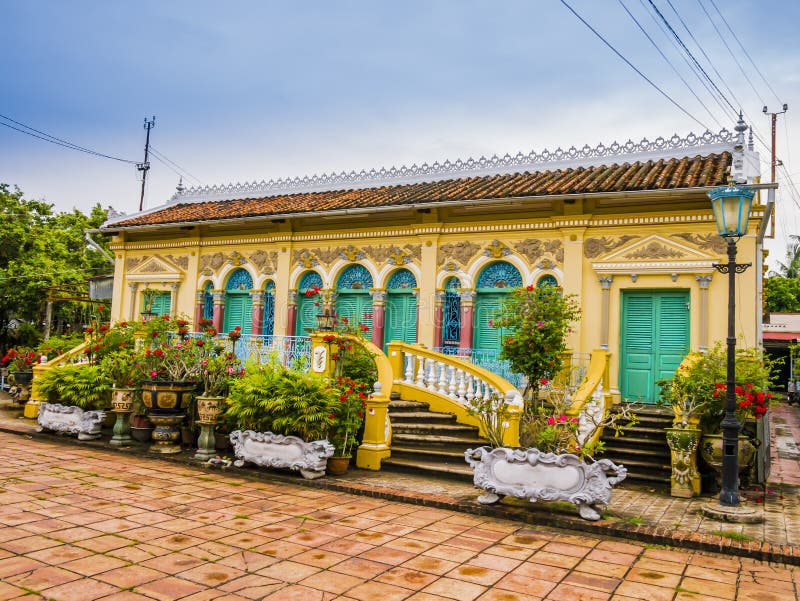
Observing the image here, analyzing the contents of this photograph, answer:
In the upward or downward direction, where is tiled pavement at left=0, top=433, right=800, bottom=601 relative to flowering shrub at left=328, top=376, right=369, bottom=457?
downward

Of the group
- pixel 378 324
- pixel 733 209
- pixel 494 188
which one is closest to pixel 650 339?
pixel 494 188

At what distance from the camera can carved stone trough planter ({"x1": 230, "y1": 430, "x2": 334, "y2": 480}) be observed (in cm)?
809

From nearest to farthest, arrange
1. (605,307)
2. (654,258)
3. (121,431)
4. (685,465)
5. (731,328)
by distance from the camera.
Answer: (731,328), (685,465), (121,431), (654,258), (605,307)

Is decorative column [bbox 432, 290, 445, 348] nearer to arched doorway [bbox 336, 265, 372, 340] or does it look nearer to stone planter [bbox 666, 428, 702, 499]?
arched doorway [bbox 336, 265, 372, 340]

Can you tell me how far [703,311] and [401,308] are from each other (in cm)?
581

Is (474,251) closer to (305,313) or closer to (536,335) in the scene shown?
(536,335)

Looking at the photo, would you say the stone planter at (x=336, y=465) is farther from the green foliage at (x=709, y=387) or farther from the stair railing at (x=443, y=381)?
the green foliage at (x=709, y=387)

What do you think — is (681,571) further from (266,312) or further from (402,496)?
(266,312)

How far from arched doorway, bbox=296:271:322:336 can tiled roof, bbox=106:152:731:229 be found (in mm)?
1615

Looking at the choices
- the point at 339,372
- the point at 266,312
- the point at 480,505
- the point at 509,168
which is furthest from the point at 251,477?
the point at 509,168

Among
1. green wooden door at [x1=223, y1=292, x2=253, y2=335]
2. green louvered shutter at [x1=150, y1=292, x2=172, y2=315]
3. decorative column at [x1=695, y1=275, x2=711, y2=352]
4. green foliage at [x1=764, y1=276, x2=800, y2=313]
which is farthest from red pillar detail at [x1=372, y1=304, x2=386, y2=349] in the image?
green foliage at [x1=764, y1=276, x2=800, y2=313]

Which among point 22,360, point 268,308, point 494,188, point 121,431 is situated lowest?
point 121,431

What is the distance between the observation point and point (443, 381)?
10.3 metres

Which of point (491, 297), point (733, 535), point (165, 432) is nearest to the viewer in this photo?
point (733, 535)
